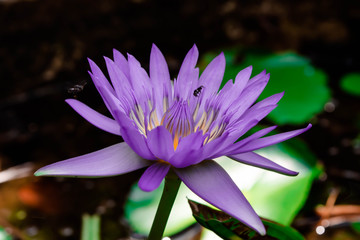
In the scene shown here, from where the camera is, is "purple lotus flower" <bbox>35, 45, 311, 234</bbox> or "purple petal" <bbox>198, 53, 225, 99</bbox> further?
"purple petal" <bbox>198, 53, 225, 99</bbox>

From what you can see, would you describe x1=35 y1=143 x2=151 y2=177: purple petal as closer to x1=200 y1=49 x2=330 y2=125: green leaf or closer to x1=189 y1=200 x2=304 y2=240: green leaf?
x1=189 y1=200 x2=304 y2=240: green leaf

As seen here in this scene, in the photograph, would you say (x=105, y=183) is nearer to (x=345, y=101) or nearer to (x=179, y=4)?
(x=179, y=4)

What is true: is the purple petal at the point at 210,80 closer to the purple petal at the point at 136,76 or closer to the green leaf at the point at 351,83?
the purple petal at the point at 136,76

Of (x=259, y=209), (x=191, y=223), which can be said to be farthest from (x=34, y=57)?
(x=259, y=209)

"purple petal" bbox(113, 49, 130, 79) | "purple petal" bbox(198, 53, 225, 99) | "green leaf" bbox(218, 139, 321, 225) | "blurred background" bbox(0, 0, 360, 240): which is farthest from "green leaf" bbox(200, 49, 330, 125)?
"purple petal" bbox(113, 49, 130, 79)

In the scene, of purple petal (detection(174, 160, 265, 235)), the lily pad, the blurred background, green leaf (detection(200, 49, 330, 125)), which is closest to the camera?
purple petal (detection(174, 160, 265, 235))

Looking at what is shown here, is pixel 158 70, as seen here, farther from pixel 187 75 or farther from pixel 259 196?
pixel 259 196

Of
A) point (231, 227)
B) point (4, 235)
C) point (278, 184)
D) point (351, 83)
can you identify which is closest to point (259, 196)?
point (278, 184)
